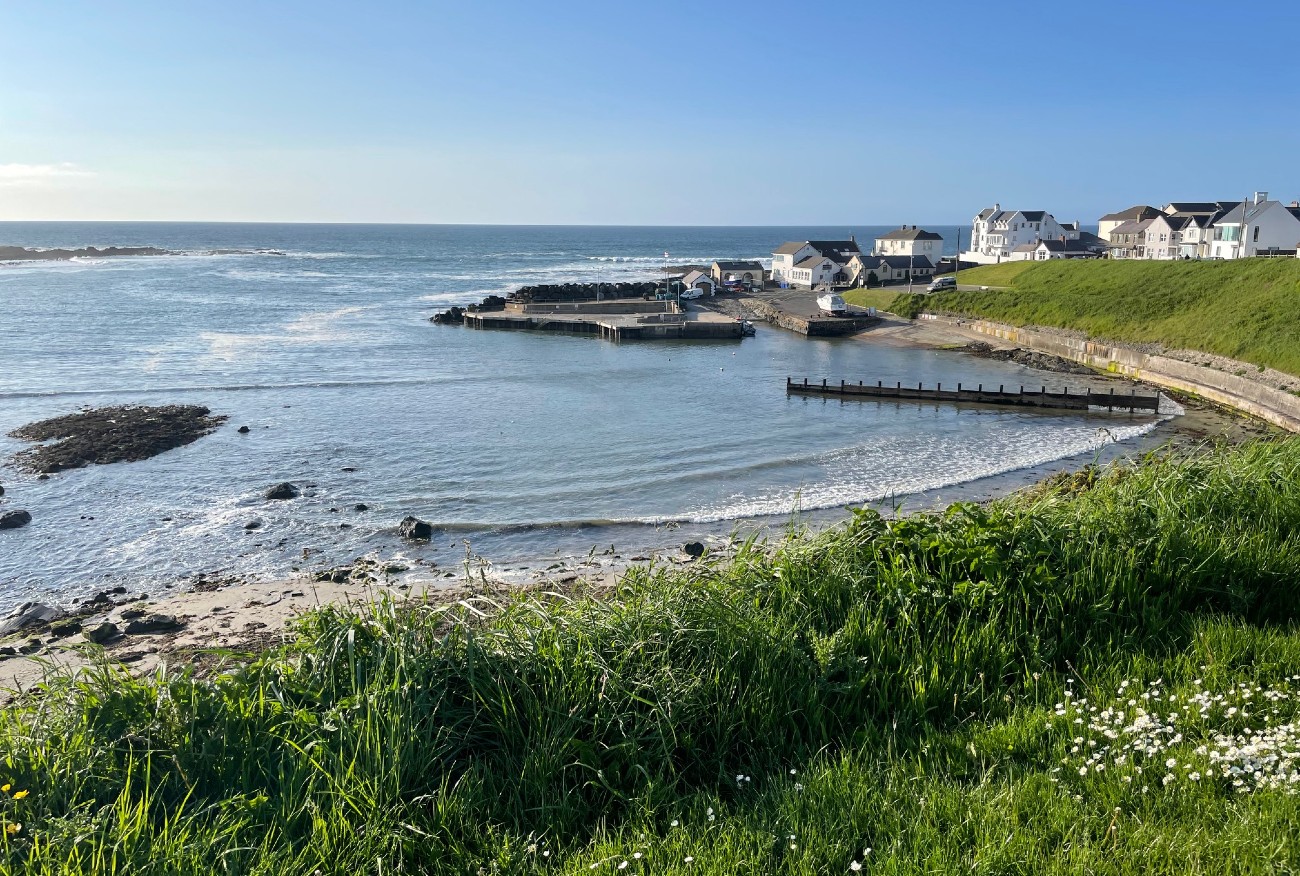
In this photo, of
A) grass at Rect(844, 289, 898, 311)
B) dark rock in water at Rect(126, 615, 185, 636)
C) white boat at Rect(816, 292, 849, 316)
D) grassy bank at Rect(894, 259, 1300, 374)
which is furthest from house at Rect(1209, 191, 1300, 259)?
dark rock in water at Rect(126, 615, 185, 636)

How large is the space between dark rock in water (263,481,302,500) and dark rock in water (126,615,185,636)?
7.47 meters

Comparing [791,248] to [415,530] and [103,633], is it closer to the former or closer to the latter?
[415,530]

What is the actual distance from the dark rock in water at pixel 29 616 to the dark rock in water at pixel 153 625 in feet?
5.68

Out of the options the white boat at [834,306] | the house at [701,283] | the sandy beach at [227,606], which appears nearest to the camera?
the sandy beach at [227,606]

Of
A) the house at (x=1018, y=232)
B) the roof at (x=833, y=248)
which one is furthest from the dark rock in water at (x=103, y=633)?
the house at (x=1018, y=232)

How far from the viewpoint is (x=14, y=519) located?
20.0m

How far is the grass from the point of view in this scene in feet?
219

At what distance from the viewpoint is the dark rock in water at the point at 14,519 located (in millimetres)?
19770

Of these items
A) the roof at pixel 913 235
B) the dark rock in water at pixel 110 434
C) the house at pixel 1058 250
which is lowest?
the dark rock in water at pixel 110 434

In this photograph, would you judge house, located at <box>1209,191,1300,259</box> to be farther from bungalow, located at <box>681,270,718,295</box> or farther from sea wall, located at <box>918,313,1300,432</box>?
bungalow, located at <box>681,270,718,295</box>

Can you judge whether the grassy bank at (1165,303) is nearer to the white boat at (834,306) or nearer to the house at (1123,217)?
the white boat at (834,306)

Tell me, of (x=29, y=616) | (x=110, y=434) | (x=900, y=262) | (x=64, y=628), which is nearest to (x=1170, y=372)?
(x=64, y=628)

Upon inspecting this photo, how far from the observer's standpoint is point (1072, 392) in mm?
36719

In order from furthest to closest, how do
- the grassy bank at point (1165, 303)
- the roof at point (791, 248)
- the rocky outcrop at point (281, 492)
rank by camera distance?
the roof at point (791, 248)
the grassy bank at point (1165, 303)
the rocky outcrop at point (281, 492)
